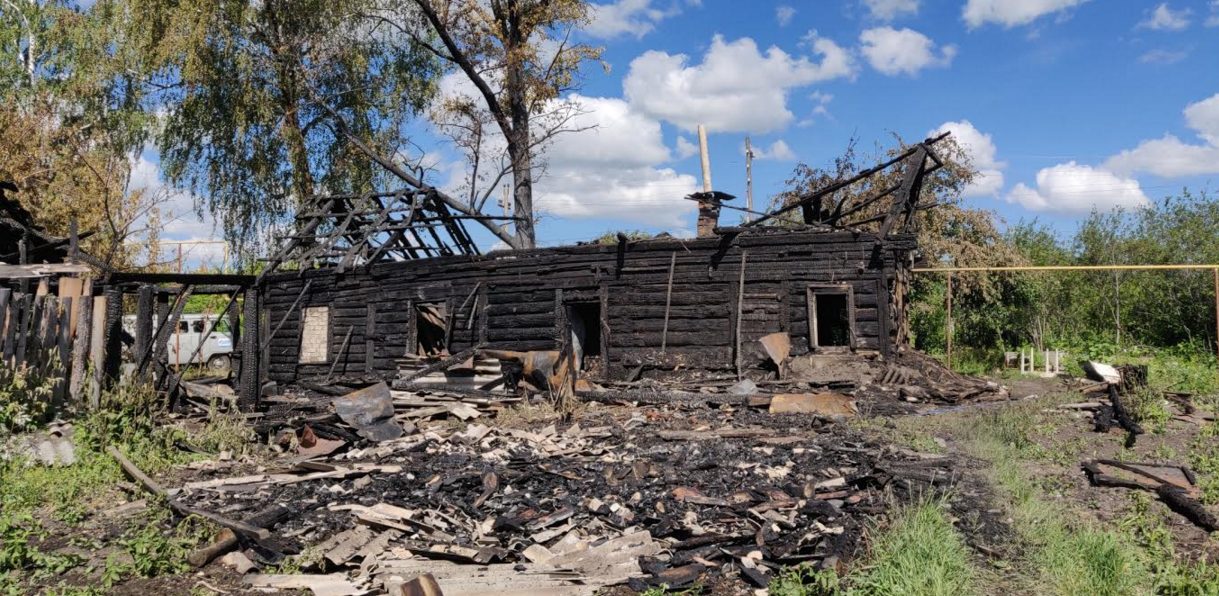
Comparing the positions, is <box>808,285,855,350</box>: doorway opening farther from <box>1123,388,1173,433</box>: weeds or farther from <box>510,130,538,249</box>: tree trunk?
<box>510,130,538,249</box>: tree trunk

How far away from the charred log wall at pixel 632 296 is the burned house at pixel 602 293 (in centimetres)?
A: 3

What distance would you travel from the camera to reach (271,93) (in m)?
26.3

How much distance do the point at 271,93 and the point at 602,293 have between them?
14.7m

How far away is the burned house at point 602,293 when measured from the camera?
16.5m

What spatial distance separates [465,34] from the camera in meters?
26.6

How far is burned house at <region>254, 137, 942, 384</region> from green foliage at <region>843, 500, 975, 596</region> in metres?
10.1

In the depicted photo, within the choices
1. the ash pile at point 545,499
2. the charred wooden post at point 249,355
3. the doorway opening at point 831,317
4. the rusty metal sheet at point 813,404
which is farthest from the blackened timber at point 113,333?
the doorway opening at point 831,317

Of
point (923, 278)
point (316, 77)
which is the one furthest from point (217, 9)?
point (923, 278)

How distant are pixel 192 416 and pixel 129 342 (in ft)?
5.40

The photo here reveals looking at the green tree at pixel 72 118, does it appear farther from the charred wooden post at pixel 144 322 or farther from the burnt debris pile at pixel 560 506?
the burnt debris pile at pixel 560 506

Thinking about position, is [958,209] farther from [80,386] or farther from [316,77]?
[80,386]

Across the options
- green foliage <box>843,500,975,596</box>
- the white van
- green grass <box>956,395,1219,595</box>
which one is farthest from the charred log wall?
green foliage <box>843,500,975,596</box>

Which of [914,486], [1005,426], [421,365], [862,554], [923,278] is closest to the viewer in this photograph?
[862,554]

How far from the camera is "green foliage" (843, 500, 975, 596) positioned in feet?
17.4
